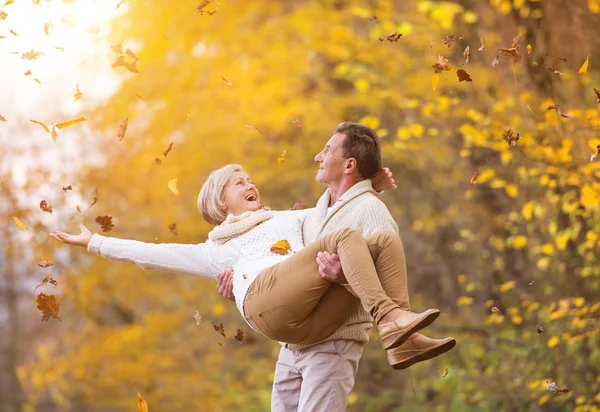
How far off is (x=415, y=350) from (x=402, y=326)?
0.19m

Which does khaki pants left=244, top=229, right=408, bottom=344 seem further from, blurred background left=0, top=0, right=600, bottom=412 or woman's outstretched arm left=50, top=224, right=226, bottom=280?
blurred background left=0, top=0, right=600, bottom=412

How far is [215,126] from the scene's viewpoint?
382 inches

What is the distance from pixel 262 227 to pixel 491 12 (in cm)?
610

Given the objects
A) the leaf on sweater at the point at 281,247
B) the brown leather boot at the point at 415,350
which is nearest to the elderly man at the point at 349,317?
the brown leather boot at the point at 415,350

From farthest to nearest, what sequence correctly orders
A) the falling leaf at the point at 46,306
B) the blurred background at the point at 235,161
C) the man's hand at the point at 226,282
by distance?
the blurred background at the point at 235,161
the falling leaf at the point at 46,306
the man's hand at the point at 226,282

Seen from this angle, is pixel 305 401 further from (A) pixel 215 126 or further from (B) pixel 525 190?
(A) pixel 215 126

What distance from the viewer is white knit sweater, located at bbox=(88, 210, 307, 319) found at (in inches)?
144

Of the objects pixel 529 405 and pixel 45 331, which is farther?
pixel 45 331

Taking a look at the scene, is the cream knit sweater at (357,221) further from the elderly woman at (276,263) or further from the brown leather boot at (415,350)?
the brown leather boot at (415,350)

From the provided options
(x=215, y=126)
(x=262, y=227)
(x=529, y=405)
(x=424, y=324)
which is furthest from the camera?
(x=215, y=126)

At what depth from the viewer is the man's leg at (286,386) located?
3.65 meters

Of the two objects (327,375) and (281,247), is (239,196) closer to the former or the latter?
(281,247)

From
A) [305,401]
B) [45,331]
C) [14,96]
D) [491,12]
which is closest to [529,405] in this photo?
[491,12]

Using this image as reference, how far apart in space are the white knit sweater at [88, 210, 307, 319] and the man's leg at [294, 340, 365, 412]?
41 centimetres
